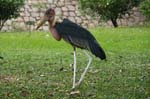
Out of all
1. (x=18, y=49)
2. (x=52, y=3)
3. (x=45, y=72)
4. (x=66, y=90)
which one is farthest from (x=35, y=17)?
(x=66, y=90)

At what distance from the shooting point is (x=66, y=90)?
624 centimetres

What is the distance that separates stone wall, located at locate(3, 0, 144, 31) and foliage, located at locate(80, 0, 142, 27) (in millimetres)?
876

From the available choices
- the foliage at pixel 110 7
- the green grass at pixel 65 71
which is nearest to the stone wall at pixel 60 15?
the foliage at pixel 110 7

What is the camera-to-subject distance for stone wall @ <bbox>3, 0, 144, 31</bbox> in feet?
60.1

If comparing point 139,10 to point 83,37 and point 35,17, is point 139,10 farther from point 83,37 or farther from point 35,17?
point 83,37

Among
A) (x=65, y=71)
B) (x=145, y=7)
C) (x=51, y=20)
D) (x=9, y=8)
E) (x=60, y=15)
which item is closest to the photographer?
(x=51, y=20)

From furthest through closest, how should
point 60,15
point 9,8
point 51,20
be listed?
point 60,15
point 9,8
point 51,20

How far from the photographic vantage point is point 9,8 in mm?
16359

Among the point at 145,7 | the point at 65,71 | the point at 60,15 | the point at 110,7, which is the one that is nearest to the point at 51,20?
the point at 65,71

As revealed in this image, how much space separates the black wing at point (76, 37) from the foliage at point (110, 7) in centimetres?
1164

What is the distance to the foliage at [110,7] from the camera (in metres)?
17.5

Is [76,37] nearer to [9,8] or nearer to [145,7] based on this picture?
[9,8]

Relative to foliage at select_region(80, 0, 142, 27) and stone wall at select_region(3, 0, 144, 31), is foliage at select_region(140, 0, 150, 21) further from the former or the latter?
stone wall at select_region(3, 0, 144, 31)

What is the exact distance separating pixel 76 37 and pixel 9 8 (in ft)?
35.7
